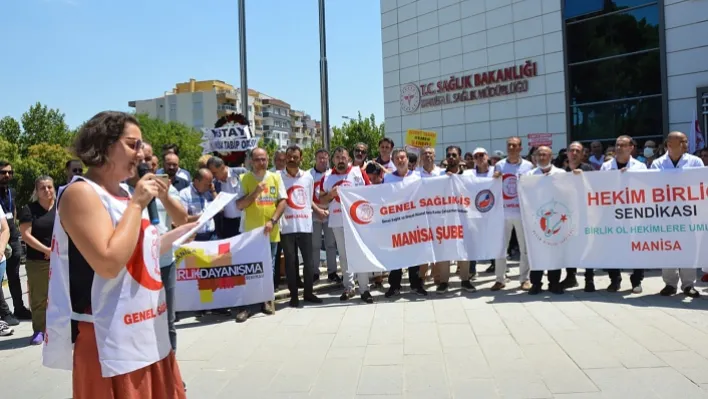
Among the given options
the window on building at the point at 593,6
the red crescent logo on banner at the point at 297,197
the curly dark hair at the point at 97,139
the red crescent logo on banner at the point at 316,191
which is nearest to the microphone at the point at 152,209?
the curly dark hair at the point at 97,139

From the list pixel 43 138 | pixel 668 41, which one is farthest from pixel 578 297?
pixel 43 138

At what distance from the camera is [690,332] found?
593cm

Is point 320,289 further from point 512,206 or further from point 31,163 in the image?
point 31,163

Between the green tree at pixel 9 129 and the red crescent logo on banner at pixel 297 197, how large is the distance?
155 ft

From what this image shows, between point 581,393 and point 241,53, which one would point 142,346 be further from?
point 241,53

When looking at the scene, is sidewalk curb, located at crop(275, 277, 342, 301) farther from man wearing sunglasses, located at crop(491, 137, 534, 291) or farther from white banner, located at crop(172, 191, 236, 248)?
white banner, located at crop(172, 191, 236, 248)

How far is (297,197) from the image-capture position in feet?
27.5

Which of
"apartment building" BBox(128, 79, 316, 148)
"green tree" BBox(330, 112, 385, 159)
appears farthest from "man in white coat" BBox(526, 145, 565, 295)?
"apartment building" BBox(128, 79, 316, 148)

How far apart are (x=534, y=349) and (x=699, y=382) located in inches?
55.8

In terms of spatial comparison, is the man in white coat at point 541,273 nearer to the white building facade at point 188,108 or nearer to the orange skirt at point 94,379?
the orange skirt at point 94,379

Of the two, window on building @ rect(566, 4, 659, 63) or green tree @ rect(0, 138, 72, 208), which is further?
green tree @ rect(0, 138, 72, 208)

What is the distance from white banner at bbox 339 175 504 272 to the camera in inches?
333

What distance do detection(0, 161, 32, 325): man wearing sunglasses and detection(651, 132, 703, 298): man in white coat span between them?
8572mm

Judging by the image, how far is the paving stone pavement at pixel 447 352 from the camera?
463 cm
